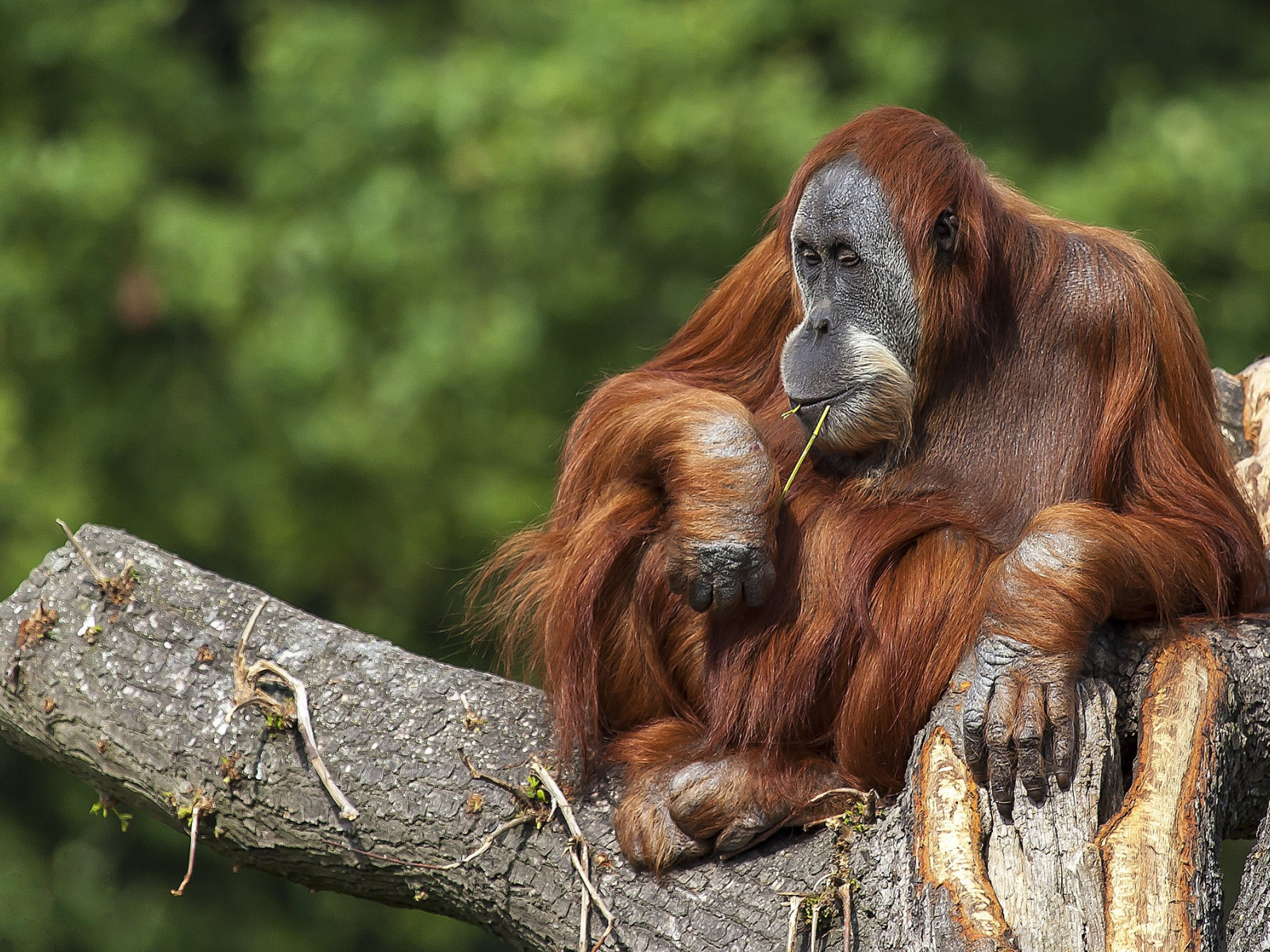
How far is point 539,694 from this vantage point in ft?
11.4

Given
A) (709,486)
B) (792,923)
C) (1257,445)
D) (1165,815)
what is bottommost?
(792,923)

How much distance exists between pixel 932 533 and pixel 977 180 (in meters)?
0.80

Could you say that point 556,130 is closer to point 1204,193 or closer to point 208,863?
point 1204,193

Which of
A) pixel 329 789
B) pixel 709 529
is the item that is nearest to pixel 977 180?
pixel 709 529

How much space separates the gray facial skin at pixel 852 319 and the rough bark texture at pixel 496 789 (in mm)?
646

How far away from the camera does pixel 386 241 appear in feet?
25.6

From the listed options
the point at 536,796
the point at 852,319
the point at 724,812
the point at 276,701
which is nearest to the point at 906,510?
the point at 852,319

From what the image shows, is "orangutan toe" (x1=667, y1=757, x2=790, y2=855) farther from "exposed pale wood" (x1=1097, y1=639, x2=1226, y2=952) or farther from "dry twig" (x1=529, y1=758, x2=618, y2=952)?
"exposed pale wood" (x1=1097, y1=639, x2=1226, y2=952)

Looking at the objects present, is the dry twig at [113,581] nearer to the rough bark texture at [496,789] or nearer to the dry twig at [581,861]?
the rough bark texture at [496,789]

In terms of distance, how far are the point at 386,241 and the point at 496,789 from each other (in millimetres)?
5132

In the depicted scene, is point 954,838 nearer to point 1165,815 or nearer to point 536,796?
point 1165,815

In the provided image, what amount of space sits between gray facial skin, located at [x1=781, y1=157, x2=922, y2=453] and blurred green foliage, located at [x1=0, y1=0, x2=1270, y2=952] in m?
4.23

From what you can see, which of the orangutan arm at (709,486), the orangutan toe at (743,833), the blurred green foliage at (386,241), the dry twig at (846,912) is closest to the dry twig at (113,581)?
the orangutan arm at (709,486)

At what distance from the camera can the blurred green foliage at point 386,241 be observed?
7641 mm
